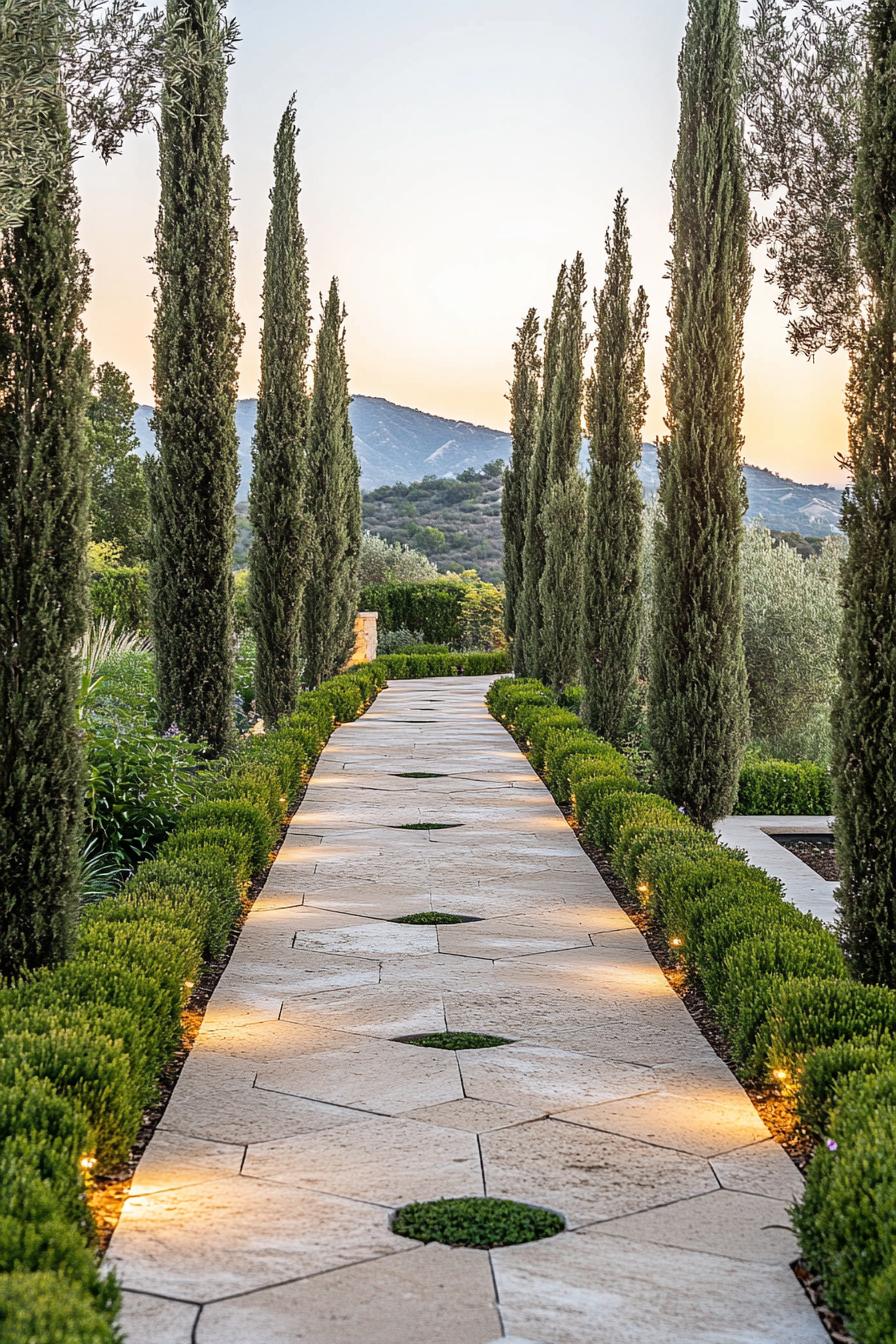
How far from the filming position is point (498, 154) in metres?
18.2

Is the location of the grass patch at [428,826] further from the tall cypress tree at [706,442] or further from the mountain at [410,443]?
the mountain at [410,443]

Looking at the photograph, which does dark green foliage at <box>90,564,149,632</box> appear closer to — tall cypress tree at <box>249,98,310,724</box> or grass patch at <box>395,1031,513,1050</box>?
tall cypress tree at <box>249,98,310,724</box>

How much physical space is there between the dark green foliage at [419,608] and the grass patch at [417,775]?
68.6ft

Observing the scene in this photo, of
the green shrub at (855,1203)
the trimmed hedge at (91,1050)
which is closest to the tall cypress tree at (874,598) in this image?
the green shrub at (855,1203)

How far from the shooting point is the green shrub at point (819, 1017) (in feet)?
12.7

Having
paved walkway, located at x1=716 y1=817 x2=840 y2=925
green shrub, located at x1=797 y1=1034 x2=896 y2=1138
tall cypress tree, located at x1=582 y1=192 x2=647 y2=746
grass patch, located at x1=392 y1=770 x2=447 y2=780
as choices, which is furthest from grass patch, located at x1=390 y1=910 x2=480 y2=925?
tall cypress tree, located at x1=582 y1=192 x2=647 y2=746

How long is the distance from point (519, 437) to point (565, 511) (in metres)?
5.73

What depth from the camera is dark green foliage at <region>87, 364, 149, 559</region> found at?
1593 inches

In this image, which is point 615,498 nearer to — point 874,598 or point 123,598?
point 874,598

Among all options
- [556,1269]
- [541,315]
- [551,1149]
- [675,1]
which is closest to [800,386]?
[675,1]

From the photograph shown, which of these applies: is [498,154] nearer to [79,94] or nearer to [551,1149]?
[79,94]

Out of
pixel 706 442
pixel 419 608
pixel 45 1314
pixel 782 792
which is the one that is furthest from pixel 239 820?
pixel 419 608

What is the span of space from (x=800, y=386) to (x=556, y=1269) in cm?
883

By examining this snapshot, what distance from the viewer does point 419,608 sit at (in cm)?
3325
